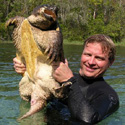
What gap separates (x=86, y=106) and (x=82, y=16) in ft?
107

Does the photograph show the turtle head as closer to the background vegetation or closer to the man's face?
the man's face

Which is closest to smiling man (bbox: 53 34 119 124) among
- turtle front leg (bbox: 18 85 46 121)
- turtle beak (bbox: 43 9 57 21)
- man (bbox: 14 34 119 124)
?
man (bbox: 14 34 119 124)

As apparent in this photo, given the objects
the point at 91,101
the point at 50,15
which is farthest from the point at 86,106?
the point at 50,15

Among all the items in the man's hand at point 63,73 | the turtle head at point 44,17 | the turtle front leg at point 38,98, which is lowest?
the turtle front leg at point 38,98

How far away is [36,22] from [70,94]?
1.01m

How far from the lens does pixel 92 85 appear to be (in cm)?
302

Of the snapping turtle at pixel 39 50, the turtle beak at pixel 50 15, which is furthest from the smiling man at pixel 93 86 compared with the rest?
the turtle beak at pixel 50 15

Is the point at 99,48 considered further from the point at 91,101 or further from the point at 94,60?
the point at 91,101

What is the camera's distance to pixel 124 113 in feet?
11.3

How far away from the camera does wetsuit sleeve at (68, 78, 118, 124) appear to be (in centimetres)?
236

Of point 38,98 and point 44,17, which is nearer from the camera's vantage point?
point 44,17

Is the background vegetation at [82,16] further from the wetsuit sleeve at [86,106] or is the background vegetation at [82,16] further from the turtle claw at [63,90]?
the wetsuit sleeve at [86,106]

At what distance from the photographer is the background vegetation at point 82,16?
103ft

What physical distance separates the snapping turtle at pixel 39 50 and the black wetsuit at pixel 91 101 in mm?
255
